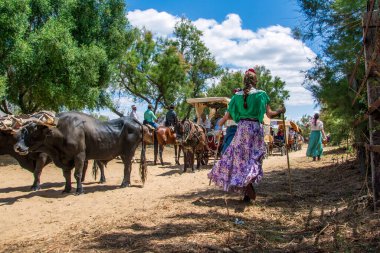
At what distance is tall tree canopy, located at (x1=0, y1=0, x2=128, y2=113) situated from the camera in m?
15.1

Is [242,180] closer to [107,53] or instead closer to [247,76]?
[247,76]

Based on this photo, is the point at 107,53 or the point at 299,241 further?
the point at 107,53

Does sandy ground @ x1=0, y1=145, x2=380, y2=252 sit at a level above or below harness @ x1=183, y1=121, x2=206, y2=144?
below

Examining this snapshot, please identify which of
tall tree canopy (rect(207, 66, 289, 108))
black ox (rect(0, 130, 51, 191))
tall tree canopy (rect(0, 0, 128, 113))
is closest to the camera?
black ox (rect(0, 130, 51, 191))

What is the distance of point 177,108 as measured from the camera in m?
35.8

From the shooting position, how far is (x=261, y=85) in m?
56.6

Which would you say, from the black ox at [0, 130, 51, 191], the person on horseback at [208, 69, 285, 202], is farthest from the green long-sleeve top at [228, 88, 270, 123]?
the black ox at [0, 130, 51, 191]

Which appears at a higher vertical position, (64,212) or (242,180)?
(242,180)

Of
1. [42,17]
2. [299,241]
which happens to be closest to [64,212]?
[299,241]

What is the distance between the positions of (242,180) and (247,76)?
5.49 feet

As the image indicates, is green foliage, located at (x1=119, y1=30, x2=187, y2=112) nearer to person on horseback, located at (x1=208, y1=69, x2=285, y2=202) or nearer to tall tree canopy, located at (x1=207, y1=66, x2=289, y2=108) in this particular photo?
tall tree canopy, located at (x1=207, y1=66, x2=289, y2=108)

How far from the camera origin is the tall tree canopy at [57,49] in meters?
15.1

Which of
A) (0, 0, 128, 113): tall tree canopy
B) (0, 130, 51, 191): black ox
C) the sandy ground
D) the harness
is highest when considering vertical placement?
(0, 0, 128, 113): tall tree canopy

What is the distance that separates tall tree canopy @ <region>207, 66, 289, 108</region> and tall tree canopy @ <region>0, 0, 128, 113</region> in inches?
1167
